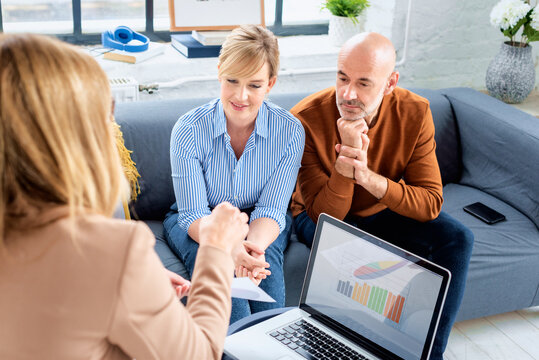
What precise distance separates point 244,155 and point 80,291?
121 centimetres

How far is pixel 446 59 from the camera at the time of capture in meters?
3.24

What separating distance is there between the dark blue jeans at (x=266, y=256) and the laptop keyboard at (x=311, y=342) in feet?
1.01

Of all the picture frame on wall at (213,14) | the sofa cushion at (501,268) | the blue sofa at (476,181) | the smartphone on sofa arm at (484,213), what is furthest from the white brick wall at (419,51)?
the sofa cushion at (501,268)

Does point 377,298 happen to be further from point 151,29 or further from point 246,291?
point 151,29

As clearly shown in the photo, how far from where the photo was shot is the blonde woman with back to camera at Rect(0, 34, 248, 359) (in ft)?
2.49

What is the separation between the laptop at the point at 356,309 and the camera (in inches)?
51.6

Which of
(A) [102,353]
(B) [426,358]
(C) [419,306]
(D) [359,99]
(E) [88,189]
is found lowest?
(B) [426,358]

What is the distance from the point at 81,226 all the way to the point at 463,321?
1.94 m

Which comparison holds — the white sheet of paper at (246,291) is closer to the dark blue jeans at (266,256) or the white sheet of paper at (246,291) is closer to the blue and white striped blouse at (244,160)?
the dark blue jeans at (266,256)

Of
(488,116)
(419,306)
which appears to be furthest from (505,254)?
(419,306)

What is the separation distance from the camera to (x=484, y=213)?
7.89 feet

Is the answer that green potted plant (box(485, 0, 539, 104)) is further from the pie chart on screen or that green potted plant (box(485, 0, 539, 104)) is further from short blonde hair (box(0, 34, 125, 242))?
short blonde hair (box(0, 34, 125, 242))

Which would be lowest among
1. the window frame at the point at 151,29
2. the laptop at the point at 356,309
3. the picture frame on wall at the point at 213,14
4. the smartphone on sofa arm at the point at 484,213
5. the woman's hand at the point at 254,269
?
the smartphone on sofa arm at the point at 484,213

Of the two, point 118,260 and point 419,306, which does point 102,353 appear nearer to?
point 118,260
